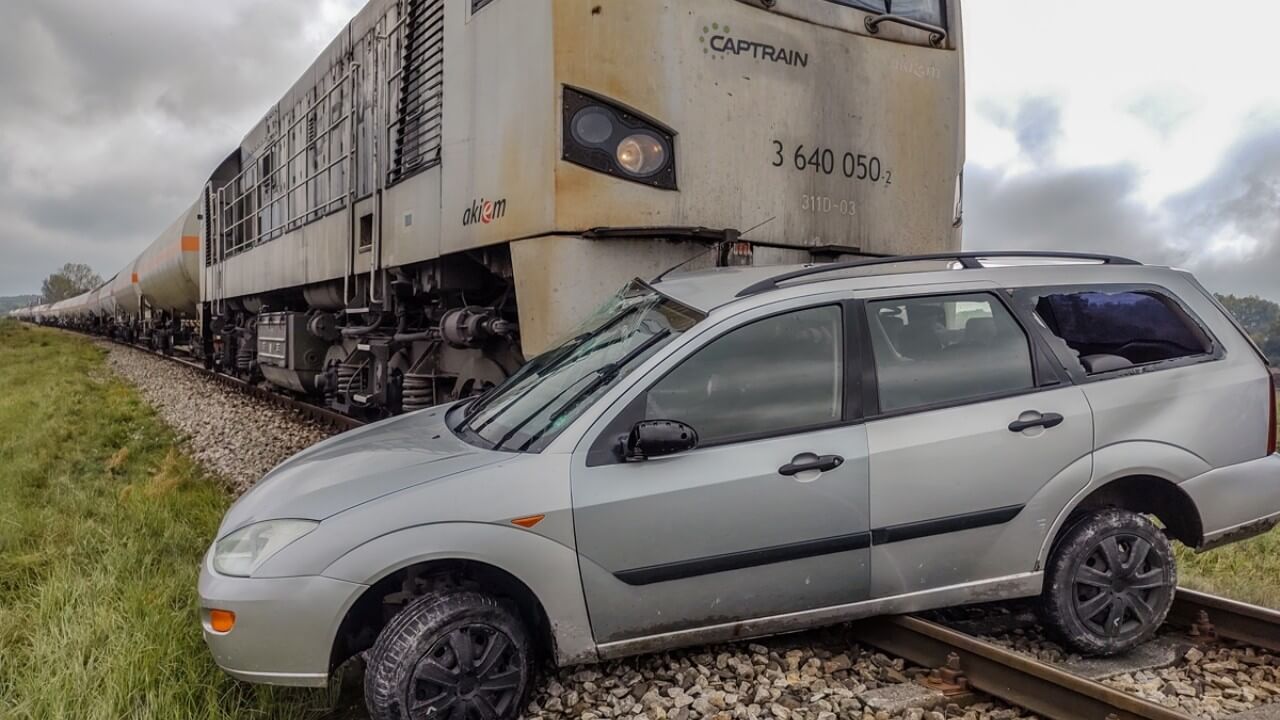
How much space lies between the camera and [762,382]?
122 inches

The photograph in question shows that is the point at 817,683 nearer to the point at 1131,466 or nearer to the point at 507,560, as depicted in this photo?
the point at 507,560

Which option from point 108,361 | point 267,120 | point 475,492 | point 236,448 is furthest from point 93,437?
point 108,361

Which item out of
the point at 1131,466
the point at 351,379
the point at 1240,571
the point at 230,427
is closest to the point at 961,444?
the point at 1131,466

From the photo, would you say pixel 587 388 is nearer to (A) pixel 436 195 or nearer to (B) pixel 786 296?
(B) pixel 786 296

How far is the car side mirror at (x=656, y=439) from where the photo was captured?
110 inches

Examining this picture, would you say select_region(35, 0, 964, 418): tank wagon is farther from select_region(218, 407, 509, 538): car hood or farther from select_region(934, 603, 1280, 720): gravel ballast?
select_region(934, 603, 1280, 720): gravel ballast

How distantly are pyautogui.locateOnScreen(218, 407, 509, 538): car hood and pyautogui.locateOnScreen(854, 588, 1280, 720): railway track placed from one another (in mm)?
1688

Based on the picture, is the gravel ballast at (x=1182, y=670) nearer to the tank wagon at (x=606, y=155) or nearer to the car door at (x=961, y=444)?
the car door at (x=961, y=444)

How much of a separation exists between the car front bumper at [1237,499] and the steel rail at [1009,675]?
1079mm

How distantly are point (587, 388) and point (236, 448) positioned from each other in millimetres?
6534

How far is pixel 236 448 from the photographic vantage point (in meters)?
8.37

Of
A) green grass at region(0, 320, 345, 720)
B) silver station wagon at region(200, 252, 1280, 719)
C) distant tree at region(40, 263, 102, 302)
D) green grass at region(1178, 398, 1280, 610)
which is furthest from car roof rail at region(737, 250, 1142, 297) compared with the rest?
distant tree at region(40, 263, 102, 302)

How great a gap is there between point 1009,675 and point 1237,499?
4.56 feet

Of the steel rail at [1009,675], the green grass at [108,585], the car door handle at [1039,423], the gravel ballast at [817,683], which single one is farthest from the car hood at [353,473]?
the car door handle at [1039,423]
